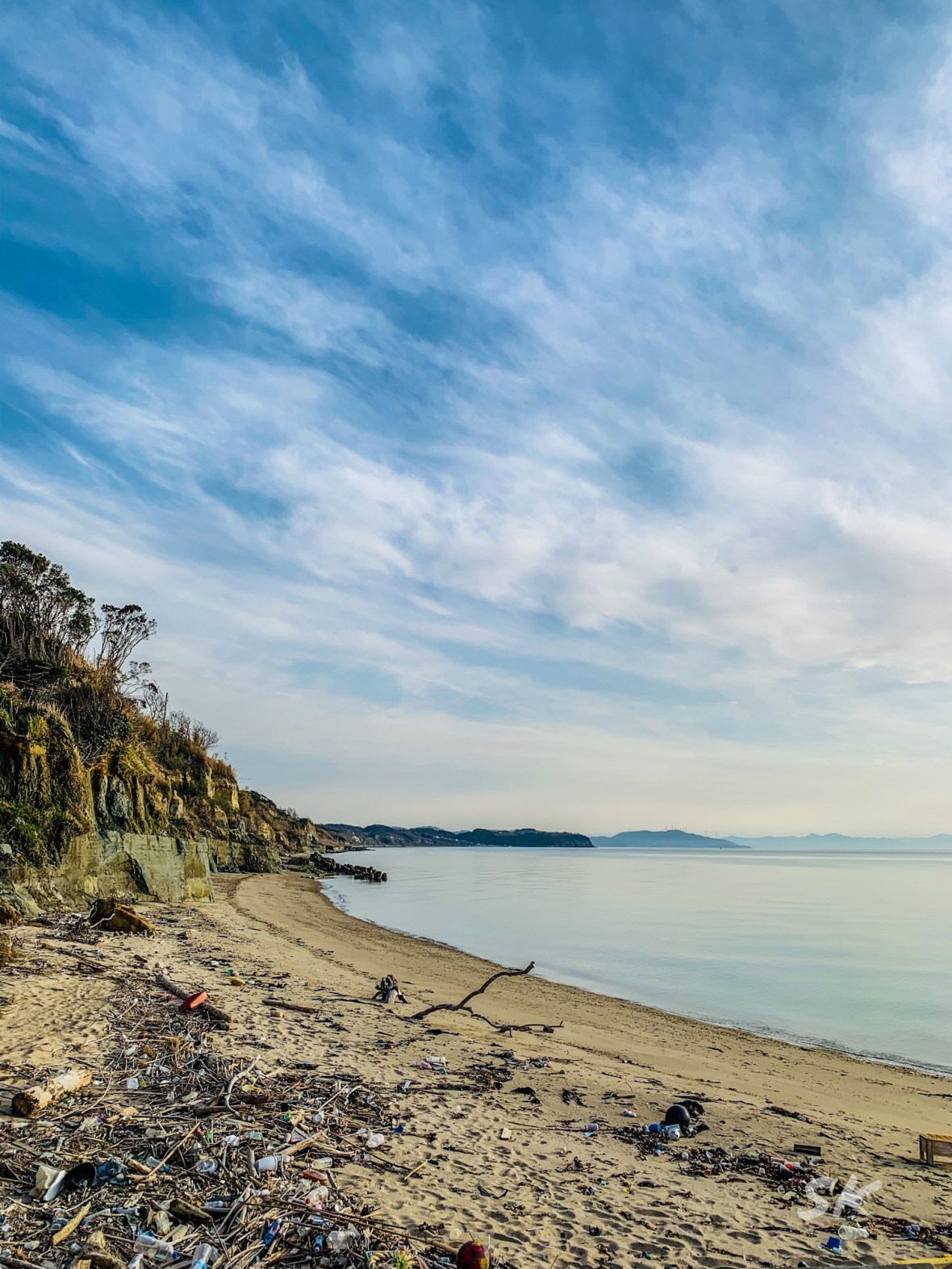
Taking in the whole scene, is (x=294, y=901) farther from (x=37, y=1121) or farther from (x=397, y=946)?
(x=37, y=1121)

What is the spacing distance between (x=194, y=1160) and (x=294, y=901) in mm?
34432

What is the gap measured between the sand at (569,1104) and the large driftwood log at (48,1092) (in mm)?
686

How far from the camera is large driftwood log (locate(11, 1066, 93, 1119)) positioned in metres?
6.13

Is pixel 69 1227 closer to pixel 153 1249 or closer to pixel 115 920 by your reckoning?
pixel 153 1249

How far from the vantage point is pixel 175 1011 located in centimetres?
1005

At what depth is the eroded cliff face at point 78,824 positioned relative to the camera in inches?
705

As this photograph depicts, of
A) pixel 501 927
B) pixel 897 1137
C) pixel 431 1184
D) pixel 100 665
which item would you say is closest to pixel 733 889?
pixel 501 927

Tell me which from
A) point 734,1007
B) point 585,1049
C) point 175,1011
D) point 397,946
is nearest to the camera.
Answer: point 175,1011

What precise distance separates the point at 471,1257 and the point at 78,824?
18.4m

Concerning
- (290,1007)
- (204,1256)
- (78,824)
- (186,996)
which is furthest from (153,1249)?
(78,824)

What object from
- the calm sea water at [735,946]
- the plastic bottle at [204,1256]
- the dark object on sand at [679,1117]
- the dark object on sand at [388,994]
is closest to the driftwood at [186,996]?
the dark object on sand at [388,994]

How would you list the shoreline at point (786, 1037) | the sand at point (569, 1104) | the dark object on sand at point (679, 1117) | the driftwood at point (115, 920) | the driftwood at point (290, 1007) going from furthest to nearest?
the driftwood at point (115, 920)
the shoreline at point (786, 1037)
the driftwood at point (290, 1007)
the dark object on sand at point (679, 1117)
the sand at point (569, 1104)

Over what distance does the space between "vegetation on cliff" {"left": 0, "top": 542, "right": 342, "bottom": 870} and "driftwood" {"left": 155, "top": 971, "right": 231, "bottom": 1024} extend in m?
8.13

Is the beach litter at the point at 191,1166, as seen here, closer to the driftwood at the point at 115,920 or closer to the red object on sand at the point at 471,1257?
the red object on sand at the point at 471,1257
